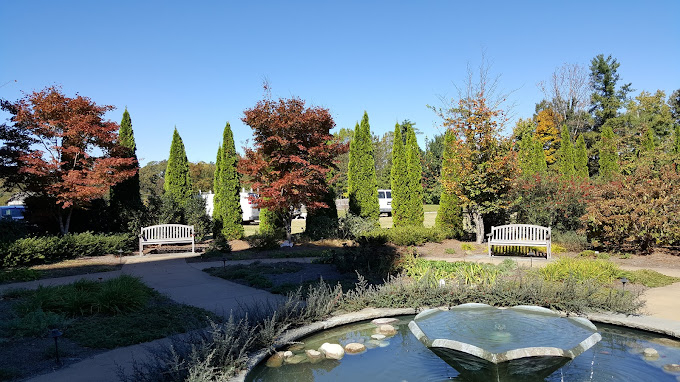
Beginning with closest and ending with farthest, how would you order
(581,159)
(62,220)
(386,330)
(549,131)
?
(386,330) < (62,220) < (581,159) < (549,131)

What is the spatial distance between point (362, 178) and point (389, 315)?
464 inches

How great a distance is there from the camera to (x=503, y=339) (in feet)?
12.8

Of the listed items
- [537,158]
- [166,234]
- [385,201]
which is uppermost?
[537,158]

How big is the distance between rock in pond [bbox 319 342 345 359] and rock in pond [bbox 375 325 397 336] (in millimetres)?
819

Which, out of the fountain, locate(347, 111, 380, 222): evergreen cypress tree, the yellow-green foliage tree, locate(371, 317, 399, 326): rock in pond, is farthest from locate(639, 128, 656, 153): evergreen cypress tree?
locate(371, 317, 399, 326): rock in pond

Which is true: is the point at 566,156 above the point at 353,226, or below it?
above

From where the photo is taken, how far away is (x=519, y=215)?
1356cm

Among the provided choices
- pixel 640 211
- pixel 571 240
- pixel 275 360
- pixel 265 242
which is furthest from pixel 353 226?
pixel 275 360

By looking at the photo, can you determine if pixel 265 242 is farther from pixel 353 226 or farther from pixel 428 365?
pixel 428 365

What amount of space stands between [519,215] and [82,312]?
12.2m

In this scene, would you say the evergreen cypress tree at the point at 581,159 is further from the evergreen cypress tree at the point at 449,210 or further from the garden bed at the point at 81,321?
the garden bed at the point at 81,321

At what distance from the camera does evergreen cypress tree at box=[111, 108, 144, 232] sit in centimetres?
1318

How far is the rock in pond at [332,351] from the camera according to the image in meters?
4.27

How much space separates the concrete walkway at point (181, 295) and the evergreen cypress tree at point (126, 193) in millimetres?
2131
